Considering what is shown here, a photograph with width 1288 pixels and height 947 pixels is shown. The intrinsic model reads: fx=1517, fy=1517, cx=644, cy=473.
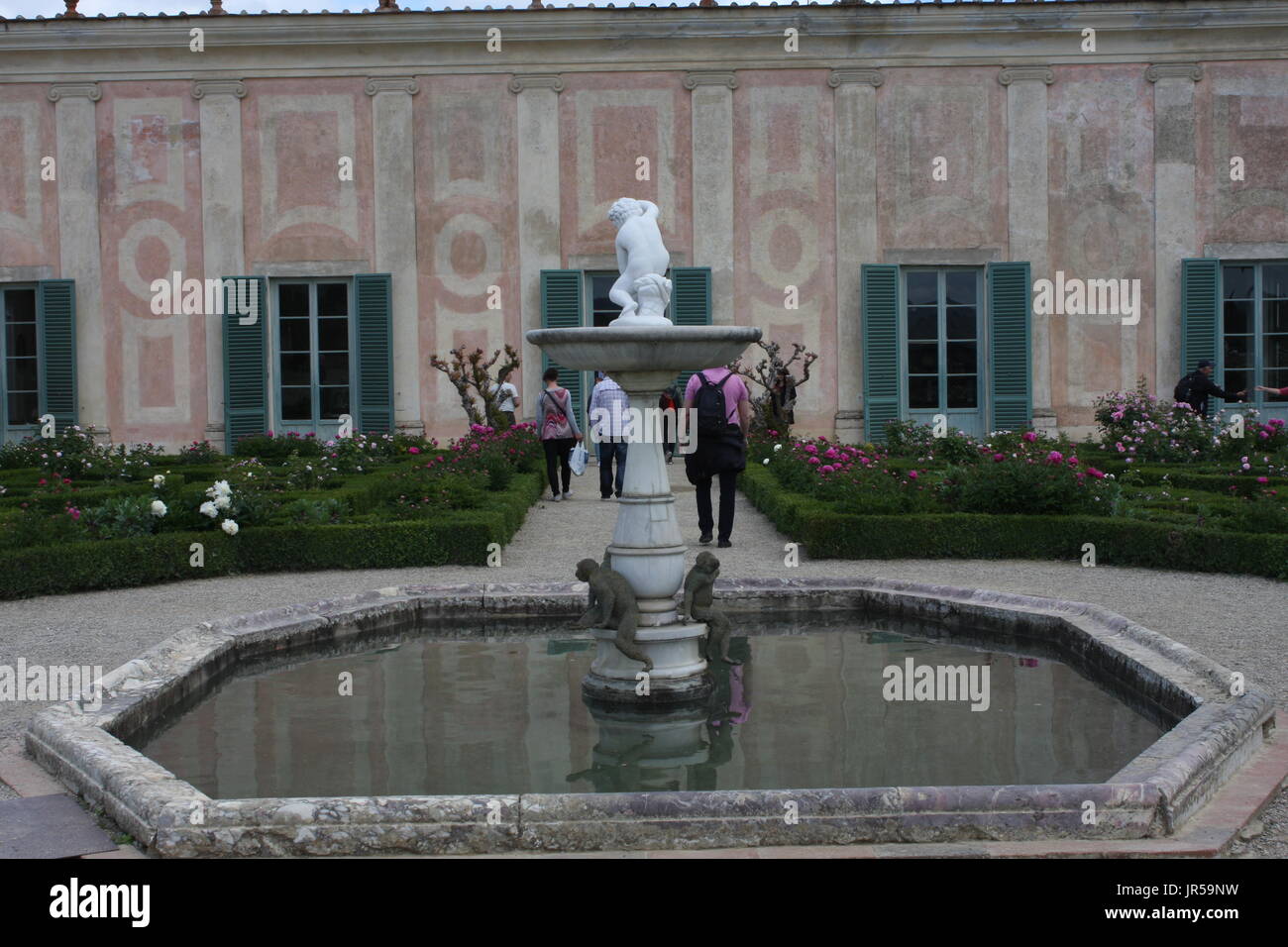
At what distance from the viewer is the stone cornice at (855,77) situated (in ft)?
58.6

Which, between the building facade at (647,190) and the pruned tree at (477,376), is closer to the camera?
the pruned tree at (477,376)

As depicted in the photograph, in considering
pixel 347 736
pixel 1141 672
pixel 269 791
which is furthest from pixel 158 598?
pixel 1141 672

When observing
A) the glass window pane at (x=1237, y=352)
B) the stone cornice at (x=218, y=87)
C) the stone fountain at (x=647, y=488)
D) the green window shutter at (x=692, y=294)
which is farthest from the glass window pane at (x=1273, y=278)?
the stone fountain at (x=647, y=488)

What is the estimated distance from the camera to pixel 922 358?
707 inches

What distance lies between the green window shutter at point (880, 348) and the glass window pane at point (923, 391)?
0.28 metres

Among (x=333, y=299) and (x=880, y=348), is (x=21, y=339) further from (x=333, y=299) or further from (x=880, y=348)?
(x=880, y=348)

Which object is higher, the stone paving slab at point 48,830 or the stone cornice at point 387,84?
the stone cornice at point 387,84

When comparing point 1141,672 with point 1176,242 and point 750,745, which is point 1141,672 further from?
point 1176,242

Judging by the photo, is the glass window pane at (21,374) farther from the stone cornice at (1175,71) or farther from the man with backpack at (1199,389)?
the stone cornice at (1175,71)

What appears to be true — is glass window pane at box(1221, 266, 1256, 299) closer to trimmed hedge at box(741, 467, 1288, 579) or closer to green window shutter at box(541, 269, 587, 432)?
green window shutter at box(541, 269, 587, 432)

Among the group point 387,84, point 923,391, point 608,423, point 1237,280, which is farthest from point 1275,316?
point 387,84

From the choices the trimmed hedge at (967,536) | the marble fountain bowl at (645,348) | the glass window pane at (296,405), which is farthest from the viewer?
the glass window pane at (296,405)

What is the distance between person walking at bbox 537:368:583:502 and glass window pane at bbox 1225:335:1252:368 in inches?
341

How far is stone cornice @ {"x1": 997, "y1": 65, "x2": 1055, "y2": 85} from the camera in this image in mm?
17859
